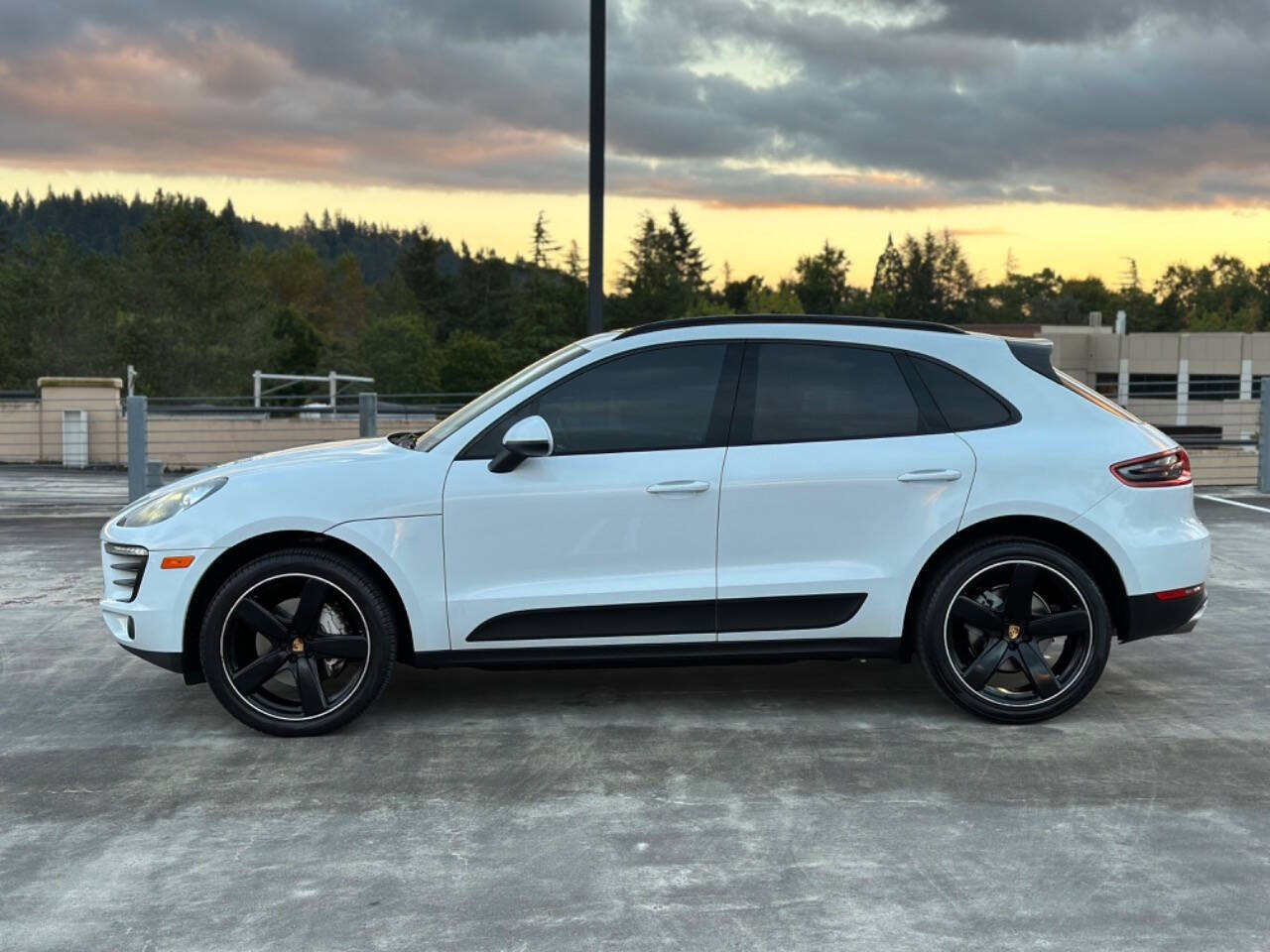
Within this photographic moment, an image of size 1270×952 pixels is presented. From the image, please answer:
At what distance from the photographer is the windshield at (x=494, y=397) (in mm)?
6242

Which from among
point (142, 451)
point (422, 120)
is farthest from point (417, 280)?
point (142, 451)

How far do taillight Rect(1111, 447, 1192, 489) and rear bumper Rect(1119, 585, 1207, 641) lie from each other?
1.59 ft

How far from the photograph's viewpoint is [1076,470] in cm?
611

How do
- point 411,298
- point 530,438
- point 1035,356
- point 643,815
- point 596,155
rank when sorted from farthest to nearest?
point 411,298, point 596,155, point 1035,356, point 530,438, point 643,815

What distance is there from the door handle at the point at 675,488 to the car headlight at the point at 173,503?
181 cm

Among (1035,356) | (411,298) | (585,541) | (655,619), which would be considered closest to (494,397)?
(585,541)

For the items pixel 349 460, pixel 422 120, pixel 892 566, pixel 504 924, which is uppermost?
pixel 422 120

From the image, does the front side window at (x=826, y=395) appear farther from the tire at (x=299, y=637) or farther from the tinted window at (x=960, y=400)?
the tire at (x=299, y=637)

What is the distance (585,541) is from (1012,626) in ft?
6.02

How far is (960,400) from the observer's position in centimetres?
621

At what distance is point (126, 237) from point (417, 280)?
4422 centimetres

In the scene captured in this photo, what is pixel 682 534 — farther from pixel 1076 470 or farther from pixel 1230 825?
pixel 1230 825

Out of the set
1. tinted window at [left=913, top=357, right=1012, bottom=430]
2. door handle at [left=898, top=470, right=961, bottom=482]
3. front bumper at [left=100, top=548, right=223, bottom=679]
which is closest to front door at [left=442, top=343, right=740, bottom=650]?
door handle at [left=898, top=470, right=961, bottom=482]

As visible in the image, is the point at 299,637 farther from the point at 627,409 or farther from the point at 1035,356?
the point at 1035,356
